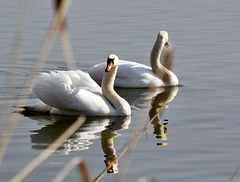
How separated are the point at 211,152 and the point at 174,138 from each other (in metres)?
0.74

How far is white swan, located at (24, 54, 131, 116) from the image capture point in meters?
7.98

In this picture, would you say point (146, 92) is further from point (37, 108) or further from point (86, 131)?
point (86, 131)

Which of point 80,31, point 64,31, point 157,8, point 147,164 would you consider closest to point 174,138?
point 147,164

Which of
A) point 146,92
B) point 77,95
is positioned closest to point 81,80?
point 77,95

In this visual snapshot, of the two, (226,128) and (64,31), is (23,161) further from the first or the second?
(64,31)

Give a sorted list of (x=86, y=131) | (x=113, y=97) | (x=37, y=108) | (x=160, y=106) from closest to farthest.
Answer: (x=86, y=131) → (x=113, y=97) → (x=37, y=108) → (x=160, y=106)

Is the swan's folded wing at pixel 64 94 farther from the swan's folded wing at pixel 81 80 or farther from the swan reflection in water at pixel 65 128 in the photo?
the swan's folded wing at pixel 81 80

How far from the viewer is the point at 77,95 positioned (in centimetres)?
798

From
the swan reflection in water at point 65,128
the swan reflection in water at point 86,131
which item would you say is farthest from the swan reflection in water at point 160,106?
the swan reflection in water at point 65,128

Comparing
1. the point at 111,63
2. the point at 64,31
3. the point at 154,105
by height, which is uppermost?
the point at 64,31

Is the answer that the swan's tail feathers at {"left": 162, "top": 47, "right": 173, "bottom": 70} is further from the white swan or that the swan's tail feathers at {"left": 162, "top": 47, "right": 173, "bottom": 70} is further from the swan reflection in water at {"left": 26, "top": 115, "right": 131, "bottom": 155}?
the white swan

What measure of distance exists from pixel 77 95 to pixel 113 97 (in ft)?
2.38

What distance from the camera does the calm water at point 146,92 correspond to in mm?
6031

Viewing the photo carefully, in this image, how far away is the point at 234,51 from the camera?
12.9m
